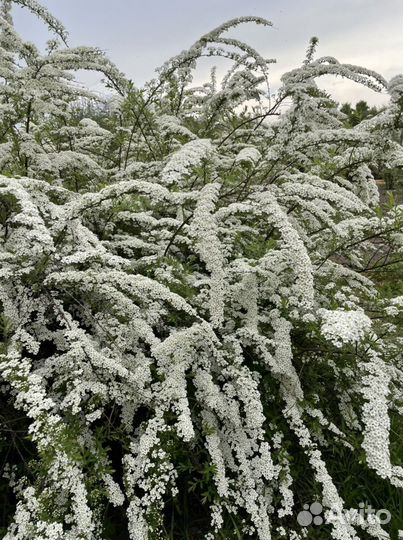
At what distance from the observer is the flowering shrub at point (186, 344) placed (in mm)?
1979

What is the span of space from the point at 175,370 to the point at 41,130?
2.18 meters

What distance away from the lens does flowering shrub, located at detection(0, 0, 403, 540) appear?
1.98 metres

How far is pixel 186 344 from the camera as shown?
83.7 inches

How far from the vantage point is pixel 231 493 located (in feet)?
7.32

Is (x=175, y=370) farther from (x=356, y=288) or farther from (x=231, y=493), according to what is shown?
(x=356, y=288)

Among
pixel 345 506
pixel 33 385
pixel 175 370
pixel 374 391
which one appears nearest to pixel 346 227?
pixel 374 391
